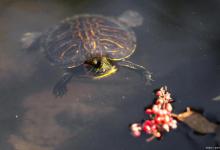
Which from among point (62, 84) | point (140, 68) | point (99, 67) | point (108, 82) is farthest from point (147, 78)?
point (62, 84)

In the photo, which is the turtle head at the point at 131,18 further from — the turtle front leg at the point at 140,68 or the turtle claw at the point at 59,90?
the turtle claw at the point at 59,90

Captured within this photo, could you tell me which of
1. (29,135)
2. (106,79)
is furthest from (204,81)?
(29,135)

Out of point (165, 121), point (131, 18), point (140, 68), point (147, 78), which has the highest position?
point (131, 18)

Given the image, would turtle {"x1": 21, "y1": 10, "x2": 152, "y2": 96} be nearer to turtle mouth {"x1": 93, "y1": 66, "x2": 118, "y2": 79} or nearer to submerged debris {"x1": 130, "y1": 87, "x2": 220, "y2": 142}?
turtle mouth {"x1": 93, "y1": 66, "x2": 118, "y2": 79}

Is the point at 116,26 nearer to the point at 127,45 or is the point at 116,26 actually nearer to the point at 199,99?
the point at 127,45

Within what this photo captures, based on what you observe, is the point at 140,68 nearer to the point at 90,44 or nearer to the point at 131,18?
the point at 90,44

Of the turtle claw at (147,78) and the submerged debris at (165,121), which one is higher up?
the turtle claw at (147,78)

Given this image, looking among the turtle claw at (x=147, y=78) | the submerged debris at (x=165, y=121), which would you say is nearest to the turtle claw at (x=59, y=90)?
the turtle claw at (x=147, y=78)

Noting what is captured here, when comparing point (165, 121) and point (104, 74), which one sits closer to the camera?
point (165, 121)
